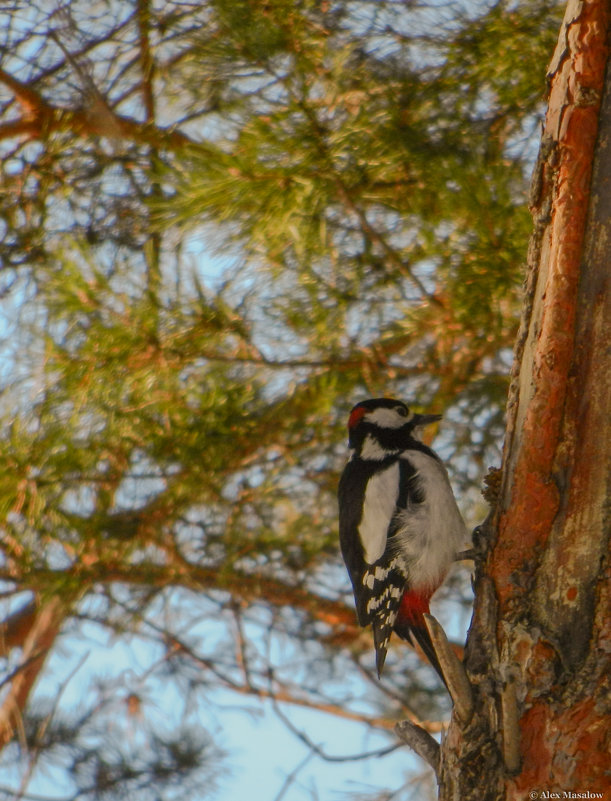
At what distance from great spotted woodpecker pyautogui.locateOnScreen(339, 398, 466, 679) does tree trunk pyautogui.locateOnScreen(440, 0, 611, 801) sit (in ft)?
2.04

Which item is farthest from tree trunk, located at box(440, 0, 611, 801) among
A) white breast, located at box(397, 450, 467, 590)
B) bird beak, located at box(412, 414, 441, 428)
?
bird beak, located at box(412, 414, 441, 428)

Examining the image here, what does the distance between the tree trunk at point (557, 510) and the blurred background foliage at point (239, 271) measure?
0.74 meters

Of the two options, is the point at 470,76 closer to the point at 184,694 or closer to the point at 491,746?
the point at 491,746

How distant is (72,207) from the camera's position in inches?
115

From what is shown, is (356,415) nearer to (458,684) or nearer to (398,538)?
(398,538)

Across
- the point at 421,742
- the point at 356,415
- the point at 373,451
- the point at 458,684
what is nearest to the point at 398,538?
the point at 373,451

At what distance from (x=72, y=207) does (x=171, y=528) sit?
103cm

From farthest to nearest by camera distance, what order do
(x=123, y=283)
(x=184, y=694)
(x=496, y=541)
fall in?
(x=184, y=694)
(x=123, y=283)
(x=496, y=541)

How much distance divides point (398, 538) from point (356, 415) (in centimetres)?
39

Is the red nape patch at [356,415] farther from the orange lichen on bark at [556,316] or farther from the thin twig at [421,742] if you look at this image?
the thin twig at [421,742]

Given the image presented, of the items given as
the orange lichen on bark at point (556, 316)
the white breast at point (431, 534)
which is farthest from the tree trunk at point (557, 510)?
the white breast at point (431, 534)

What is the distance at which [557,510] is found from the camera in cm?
158

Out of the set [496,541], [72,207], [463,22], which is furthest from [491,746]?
[72,207]

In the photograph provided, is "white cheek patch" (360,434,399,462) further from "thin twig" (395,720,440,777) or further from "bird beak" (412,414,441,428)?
"thin twig" (395,720,440,777)
